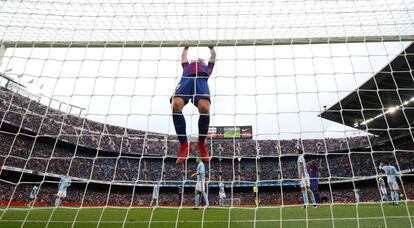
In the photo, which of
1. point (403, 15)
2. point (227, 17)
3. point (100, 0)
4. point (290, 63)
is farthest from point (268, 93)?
point (100, 0)

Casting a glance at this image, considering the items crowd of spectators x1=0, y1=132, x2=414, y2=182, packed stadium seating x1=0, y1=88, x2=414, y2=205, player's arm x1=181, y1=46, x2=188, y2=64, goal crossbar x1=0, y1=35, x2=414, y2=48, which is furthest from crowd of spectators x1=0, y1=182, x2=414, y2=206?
goal crossbar x1=0, y1=35, x2=414, y2=48

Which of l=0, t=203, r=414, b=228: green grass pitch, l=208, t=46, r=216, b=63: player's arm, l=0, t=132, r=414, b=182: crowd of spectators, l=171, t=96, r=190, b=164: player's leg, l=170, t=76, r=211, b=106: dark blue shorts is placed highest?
l=0, t=132, r=414, b=182: crowd of spectators

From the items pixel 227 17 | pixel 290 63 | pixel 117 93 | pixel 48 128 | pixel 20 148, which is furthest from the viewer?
pixel 48 128

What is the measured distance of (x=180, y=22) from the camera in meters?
5.86

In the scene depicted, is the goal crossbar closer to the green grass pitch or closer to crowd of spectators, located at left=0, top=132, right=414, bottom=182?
the green grass pitch

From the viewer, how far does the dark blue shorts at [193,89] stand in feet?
17.1

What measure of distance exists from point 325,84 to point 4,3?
5962mm

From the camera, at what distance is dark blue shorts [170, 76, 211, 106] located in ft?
17.1

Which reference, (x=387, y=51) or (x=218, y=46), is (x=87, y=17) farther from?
(x=387, y=51)

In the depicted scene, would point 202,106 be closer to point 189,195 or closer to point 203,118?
point 203,118

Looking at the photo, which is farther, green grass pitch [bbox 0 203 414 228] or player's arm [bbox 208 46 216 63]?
player's arm [bbox 208 46 216 63]

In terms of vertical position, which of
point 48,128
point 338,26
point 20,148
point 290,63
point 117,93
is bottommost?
point 117,93

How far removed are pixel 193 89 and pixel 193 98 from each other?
21 centimetres

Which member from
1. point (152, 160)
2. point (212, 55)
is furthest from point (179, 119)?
point (152, 160)
